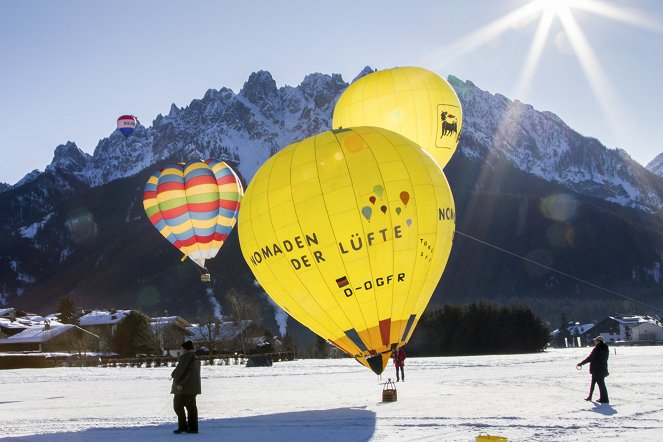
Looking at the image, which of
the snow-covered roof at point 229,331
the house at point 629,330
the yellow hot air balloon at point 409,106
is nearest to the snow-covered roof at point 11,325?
the snow-covered roof at point 229,331

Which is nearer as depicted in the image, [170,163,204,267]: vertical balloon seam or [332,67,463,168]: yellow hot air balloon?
[332,67,463,168]: yellow hot air balloon

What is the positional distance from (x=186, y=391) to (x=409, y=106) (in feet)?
45.2

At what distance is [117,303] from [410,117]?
161 metres

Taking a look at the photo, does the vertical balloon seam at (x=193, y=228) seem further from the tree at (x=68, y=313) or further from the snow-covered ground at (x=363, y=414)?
the tree at (x=68, y=313)

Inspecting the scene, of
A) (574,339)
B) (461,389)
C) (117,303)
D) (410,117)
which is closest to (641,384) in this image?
(461,389)

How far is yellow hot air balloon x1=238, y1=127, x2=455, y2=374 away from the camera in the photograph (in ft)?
49.8

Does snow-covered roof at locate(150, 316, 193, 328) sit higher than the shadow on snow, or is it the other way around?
snow-covered roof at locate(150, 316, 193, 328)

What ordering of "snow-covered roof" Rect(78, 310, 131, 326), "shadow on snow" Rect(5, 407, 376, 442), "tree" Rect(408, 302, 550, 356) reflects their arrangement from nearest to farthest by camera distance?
"shadow on snow" Rect(5, 407, 376, 442) → "tree" Rect(408, 302, 550, 356) → "snow-covered roof" Rect(78, 310, 131, 326)

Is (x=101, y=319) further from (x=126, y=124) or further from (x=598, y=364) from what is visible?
(x=598, y=364)

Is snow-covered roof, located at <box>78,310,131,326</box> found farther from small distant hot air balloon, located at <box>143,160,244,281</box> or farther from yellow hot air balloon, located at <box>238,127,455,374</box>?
yellow hot air balloon, located at <box>238,127,455,374</box>

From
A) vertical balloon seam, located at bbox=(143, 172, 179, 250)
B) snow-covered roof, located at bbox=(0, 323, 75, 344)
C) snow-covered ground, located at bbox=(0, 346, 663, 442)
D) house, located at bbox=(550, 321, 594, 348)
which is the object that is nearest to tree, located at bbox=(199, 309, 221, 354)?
snow-covered roof, located at bbox=(0, 323, 75, 344)

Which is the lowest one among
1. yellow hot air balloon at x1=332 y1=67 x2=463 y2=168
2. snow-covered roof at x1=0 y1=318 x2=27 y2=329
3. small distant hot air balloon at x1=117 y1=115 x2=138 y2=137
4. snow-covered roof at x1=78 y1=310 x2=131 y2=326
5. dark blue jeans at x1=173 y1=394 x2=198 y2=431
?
dark blue jeans at x1=173 y1=394 x2=198 y2=431

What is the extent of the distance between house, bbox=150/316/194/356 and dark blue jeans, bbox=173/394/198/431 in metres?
66.6

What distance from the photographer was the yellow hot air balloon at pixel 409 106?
74.6ft
